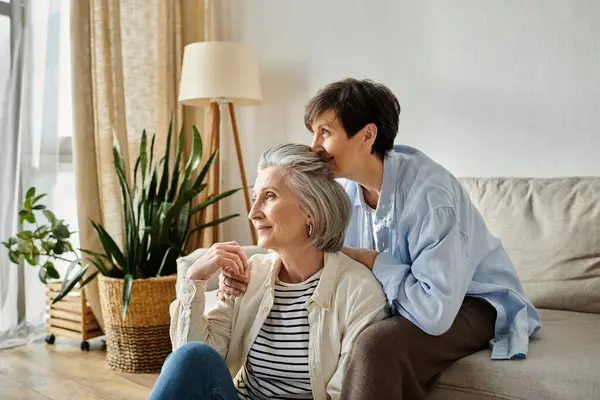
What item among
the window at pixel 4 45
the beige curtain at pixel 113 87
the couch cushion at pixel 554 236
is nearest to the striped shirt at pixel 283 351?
the couch cushion at pixel 554 236

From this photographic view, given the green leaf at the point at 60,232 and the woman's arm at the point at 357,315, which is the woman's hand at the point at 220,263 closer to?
the woman's arm at the point at 357,315

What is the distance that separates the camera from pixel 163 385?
134 cm

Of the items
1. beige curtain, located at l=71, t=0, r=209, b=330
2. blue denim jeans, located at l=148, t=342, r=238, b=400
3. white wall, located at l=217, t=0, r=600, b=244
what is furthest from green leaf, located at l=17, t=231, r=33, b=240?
blue denim jeans, located at l=148, t=342, r=238, b=400

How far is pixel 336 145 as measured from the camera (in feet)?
5.63

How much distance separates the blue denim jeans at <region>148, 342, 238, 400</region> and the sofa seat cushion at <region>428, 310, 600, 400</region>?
1.67 ft

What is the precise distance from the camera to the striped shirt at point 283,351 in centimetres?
149

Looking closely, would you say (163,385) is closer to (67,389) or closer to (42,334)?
(67,389)

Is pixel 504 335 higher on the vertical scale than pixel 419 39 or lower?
lower

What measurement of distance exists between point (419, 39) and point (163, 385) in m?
2.13

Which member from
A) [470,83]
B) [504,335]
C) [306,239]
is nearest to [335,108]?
[306,239]

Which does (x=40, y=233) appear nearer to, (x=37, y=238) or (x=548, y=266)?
(x=37, y=238)

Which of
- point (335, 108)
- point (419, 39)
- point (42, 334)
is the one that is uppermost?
point (419, 39)

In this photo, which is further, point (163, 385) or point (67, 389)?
point (67, 389)

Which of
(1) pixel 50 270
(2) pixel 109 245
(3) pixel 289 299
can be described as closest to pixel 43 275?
(1) pixel 50 270
